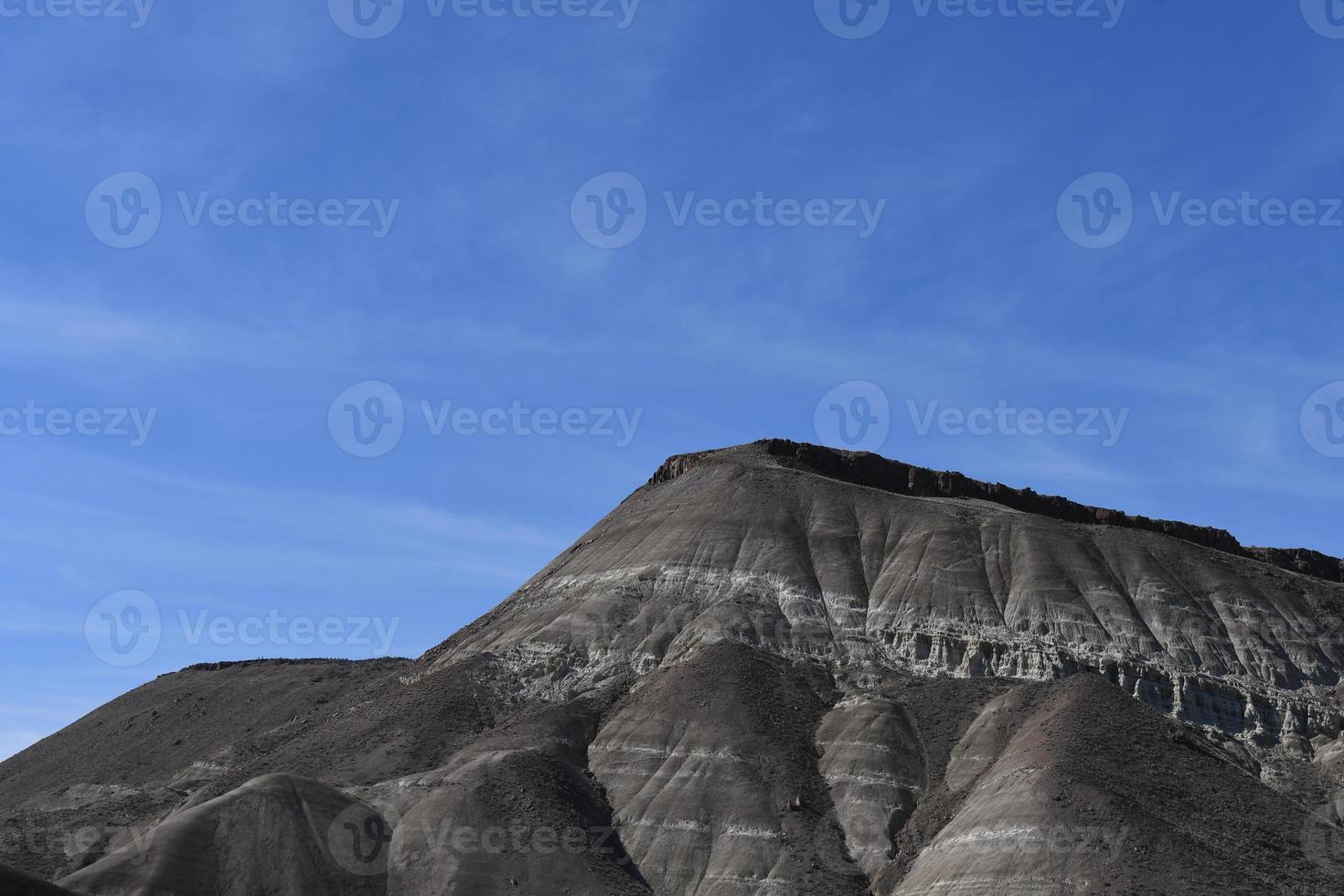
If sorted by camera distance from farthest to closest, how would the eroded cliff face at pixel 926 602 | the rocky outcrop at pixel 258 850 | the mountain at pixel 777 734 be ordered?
the eroded cliff face at pixel 926 602 < the mountain at pixel 777 734 < the rocky outcrop at pixel 258 850

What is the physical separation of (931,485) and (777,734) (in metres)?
51.8

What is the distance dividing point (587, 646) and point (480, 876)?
25197 millimetres

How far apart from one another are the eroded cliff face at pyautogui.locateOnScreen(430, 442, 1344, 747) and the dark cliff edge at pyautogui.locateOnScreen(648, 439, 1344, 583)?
319 inches

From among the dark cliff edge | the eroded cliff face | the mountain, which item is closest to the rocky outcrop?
the mountain

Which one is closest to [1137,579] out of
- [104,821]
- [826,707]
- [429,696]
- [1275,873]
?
[826,707]

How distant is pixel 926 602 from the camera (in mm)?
101562

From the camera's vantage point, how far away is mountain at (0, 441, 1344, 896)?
72.7 metres

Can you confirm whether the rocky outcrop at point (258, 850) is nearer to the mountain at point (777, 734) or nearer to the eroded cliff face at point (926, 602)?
the mountain at point (777, 734)

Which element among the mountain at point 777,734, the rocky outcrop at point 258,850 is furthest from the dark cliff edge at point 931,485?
the rocky outcrop at point 258,850

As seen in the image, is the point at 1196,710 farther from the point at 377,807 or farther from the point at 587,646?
the point at 377,807

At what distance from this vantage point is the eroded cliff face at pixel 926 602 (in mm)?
96500

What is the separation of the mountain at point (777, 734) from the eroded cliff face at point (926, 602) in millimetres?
279

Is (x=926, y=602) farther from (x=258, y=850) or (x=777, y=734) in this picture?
(x=258, y=850)

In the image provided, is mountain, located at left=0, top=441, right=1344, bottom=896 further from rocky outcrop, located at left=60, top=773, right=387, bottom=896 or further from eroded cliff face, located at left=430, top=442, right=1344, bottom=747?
eroded cliff face, located at left=430, top=442, right=1344, bottom=747
